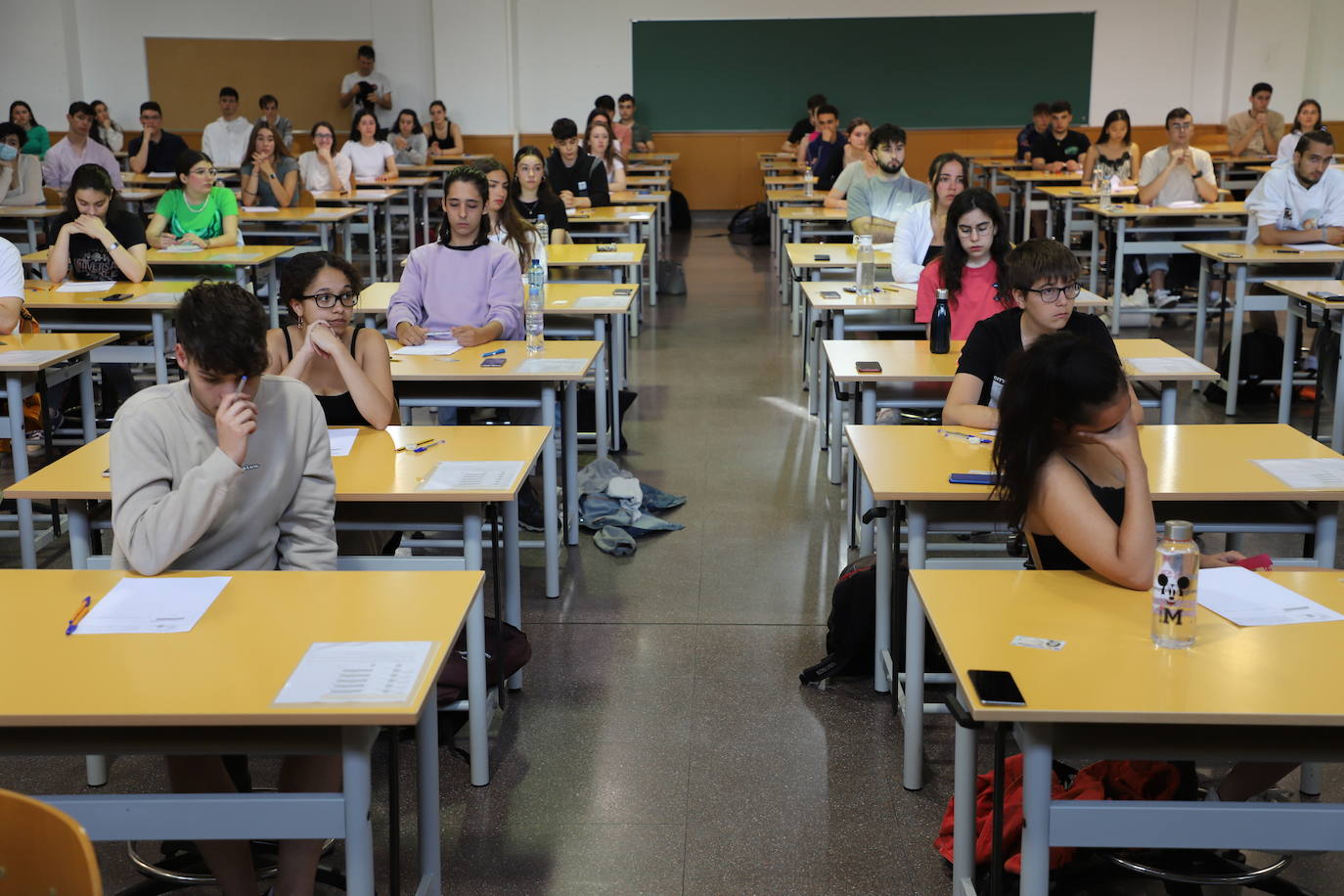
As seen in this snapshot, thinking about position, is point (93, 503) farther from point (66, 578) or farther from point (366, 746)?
point (366, 746)

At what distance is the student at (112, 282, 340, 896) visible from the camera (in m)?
2.38

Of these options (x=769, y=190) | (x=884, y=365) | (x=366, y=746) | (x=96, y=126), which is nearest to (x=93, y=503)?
(x=366, y=746)

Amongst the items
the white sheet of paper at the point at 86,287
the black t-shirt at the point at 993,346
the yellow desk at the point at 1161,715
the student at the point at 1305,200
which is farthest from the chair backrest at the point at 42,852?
the student at the point at 1305,200

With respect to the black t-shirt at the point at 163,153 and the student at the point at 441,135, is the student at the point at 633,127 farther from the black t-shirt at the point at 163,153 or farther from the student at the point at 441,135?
the black t-shirt at the point at 163,153

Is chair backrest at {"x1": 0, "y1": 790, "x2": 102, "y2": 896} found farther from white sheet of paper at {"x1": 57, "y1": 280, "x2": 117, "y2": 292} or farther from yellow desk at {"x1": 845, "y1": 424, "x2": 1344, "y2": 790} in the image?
white sheet of paper at {"x1": 57, "y1": 280, "x2": 117, "y2": 292}

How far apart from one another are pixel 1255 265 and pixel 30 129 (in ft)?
38.1

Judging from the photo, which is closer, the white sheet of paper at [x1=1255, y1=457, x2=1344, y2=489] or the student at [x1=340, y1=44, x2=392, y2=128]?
the white sheet of paper at [x1=1255, y1=457, x2=1344, y2=489]

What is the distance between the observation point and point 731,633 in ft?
13.0

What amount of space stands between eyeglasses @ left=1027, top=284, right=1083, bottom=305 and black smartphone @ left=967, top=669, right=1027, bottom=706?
1.80 meters

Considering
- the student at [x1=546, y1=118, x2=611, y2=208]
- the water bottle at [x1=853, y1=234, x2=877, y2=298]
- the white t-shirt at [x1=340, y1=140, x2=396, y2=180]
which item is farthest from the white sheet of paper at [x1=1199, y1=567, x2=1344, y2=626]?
the white t-shirt at [x1=340, y1=140, x2=396, y2=180]

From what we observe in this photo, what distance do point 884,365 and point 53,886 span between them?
3.38m

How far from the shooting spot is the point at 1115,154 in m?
10.7

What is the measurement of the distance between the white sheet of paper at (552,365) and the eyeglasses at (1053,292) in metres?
1.49

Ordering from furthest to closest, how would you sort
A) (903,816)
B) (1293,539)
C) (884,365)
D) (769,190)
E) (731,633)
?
(769,190), (1293,539), (884,365), (731,633), (903,816)
